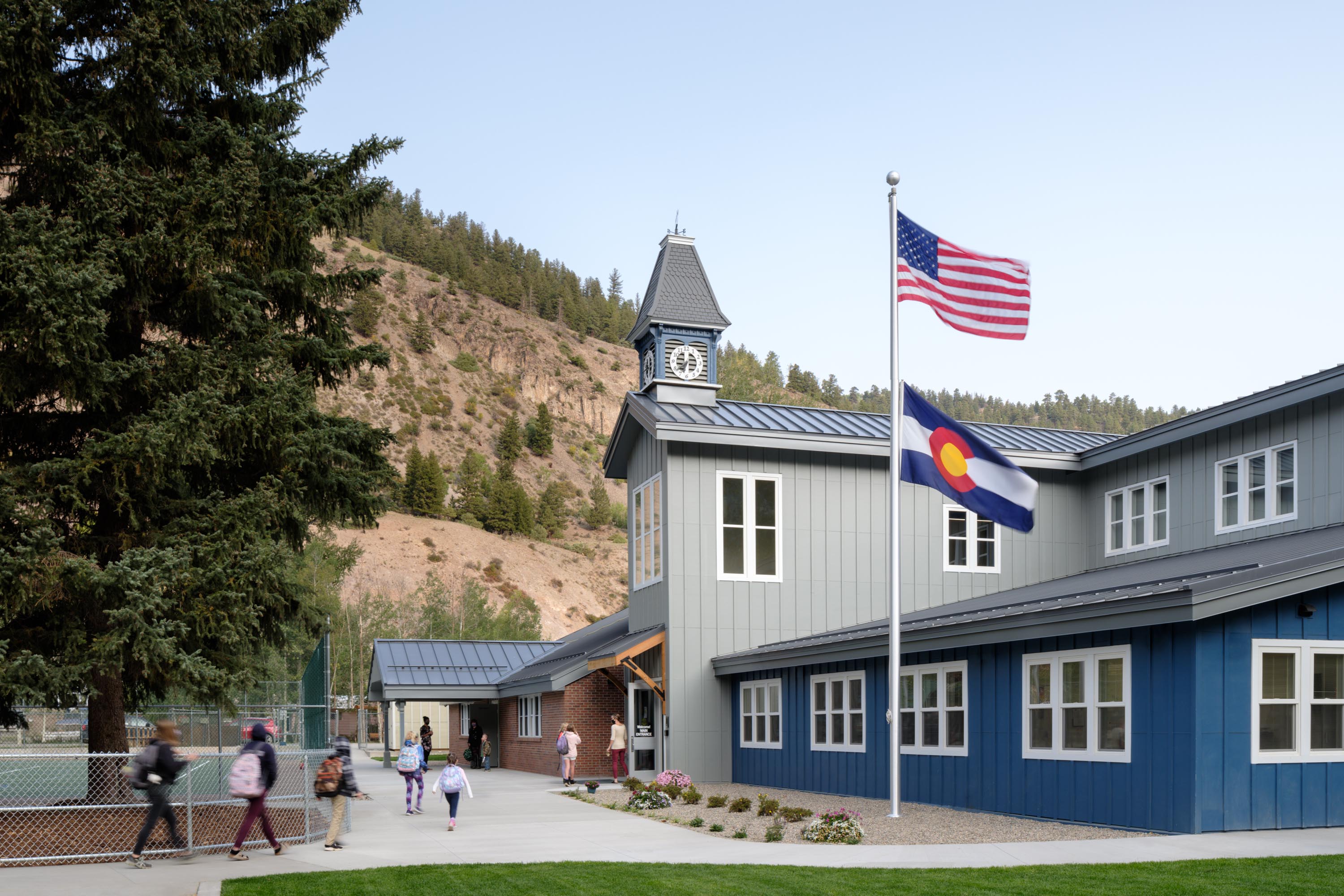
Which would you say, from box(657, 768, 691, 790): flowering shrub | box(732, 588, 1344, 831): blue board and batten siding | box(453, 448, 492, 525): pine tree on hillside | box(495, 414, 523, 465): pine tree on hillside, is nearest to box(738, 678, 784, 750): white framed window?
box(657, 768, 691, 790): flowering shrub

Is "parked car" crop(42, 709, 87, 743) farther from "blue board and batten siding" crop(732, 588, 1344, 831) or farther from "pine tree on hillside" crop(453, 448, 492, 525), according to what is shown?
"pine tree on hillside" crop(453, 448, 492, 525)

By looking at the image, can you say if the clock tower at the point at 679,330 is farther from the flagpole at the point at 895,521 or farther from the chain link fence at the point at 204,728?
the flagpole at the point at 895,521

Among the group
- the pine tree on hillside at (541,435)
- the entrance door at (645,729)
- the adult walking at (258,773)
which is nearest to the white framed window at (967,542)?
the entrance door at (645,729)

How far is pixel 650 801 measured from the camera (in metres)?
20.6

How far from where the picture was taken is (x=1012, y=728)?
1792cm

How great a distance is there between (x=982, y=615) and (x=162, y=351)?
12799 millimetres

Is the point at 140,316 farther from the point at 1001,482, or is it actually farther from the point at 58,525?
the point at 1001,482

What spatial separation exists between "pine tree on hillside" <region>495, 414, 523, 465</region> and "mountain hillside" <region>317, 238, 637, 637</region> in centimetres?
143

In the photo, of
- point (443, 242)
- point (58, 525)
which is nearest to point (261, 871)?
point (58, 525)

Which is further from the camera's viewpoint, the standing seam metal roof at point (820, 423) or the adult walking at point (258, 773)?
the standing seam metal roof at point (820, 423)

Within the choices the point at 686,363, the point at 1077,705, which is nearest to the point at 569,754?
the point at 686,363

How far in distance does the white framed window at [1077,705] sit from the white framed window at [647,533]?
37.3 feet

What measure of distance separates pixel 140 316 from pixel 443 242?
168 meters

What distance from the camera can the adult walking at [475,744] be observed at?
38.6 metres
